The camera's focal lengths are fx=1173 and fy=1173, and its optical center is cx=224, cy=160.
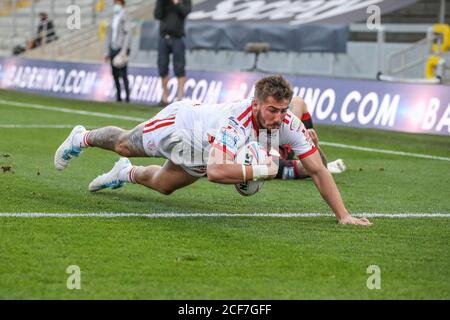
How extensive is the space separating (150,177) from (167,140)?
0.66 metres

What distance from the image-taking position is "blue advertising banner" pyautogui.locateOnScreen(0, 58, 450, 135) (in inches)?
734

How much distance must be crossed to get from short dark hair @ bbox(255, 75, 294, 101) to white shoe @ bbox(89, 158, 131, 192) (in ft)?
7.70

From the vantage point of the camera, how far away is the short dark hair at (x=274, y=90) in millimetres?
8820

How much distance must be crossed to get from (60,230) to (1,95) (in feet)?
60.9

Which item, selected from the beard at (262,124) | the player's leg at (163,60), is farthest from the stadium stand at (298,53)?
the beard at (262,124)

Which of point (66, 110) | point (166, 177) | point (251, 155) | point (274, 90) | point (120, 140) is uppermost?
point (274, 90)

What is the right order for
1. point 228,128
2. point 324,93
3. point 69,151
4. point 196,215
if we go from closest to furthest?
point 228,128, point 196,215, point 69,151, point 324,93

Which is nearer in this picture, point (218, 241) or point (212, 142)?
point (218, 241)

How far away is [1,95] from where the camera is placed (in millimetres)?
27000

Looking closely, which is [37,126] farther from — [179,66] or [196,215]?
[196,215]

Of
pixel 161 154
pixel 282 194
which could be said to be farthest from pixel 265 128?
→ pixel 282 194

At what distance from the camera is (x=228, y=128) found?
357 inches

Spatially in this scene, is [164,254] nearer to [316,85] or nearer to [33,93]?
[316,85]

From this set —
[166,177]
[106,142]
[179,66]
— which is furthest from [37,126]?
[166,177]
